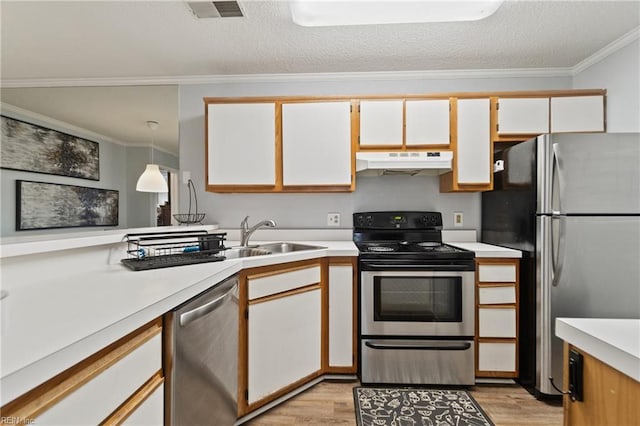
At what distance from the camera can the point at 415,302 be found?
2156 millimetres

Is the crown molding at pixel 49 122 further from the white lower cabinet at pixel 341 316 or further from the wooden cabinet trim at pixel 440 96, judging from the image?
the white lower cabinet at pixel 341 316

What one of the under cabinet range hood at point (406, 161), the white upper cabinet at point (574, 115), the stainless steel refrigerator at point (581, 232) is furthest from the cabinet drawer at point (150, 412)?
the white upper cabinet at point (574, 115)

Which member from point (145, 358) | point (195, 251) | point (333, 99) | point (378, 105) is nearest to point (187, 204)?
point (195, 251)

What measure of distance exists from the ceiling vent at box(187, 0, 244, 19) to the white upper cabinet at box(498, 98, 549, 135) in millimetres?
1984

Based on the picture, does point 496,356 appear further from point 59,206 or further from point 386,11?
point 59,206

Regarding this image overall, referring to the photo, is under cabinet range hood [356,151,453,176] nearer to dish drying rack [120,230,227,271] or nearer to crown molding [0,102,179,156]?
dish drying rack [120,230,227,271]

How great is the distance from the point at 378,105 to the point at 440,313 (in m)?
1.56

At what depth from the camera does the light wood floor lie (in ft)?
5.90

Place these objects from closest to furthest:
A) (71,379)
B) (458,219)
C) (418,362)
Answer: (71,379)
(418,362)
(458,219)

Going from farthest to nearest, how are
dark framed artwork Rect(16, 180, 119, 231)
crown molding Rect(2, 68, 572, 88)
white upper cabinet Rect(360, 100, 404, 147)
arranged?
crown molding Rect(2, 68, 572, 88) → white upper cabinet Rect(360, 100, 404, 147) → dark framed artwork Rect(16, 180, 119, 231)

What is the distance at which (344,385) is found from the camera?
2.17 m

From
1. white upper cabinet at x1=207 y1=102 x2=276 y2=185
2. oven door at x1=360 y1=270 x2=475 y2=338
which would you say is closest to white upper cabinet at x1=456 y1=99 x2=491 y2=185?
oven door at x1=360 y1=270 x2=475 y2=338

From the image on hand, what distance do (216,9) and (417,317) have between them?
228cm

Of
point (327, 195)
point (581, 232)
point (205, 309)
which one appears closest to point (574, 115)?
point (581, 232)
